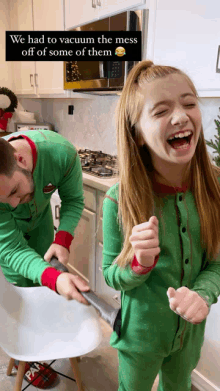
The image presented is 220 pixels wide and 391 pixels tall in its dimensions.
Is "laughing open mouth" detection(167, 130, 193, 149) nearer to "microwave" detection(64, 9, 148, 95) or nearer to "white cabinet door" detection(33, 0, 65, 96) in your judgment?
"microwave" detection(64, 9, 148, 95)

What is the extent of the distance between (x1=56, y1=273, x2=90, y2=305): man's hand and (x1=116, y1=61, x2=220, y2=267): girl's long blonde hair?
227mm

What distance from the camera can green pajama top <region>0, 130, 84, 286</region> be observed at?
1153mm

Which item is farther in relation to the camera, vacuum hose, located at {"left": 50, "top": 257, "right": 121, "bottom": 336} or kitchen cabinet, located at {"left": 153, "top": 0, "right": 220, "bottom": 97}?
kitchen cabinet, located at {"left": 153, "top": 0, "right": 220, "bottom": 97}

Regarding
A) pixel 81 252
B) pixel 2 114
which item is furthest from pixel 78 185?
pixel 2 114

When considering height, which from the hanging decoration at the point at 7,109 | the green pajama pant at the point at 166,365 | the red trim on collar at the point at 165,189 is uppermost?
the hanging decoration at the point at 7,109

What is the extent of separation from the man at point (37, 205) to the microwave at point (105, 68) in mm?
728

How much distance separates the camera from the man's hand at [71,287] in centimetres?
92

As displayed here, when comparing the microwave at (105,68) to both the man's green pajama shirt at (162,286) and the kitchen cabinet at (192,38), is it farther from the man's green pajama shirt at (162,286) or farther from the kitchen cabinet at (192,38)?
the man's green pajama shirt at (162,286)

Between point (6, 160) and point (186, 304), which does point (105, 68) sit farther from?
point (186, 304)

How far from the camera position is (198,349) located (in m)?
0.89

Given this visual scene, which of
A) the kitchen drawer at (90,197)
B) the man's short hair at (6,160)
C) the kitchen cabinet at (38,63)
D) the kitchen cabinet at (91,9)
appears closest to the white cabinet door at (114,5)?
the kitchen cabinet at (91,9)

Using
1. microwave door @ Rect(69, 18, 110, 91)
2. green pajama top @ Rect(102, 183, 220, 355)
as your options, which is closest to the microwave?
microwave door @ Rect(69, 18, 110, 91)

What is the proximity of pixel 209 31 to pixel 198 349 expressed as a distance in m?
1.14

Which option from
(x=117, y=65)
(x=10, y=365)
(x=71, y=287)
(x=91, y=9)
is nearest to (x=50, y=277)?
(x=71, y=287)
